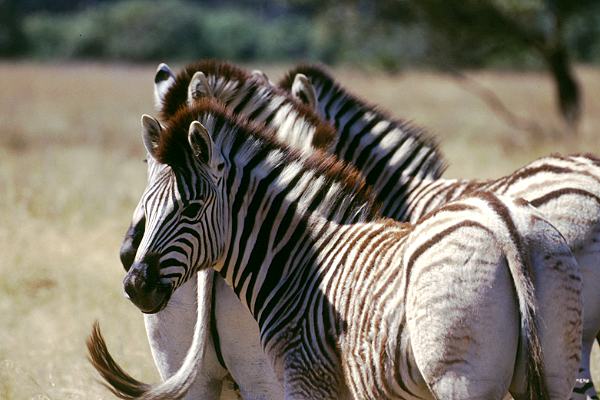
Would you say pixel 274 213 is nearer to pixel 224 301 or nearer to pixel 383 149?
pixel 224 301

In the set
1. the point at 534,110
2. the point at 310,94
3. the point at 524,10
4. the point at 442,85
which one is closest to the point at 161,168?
the point at 310,94

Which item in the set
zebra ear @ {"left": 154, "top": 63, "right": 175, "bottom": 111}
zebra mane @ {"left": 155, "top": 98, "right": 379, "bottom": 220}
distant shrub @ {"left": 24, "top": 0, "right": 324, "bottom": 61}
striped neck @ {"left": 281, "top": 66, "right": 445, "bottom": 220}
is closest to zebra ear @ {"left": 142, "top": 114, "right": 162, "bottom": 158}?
zebra mane @ {"left": 155, "top": 98, "right": 379, "bottom": 220}

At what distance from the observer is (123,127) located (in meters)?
23.8

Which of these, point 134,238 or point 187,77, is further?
point 187,77

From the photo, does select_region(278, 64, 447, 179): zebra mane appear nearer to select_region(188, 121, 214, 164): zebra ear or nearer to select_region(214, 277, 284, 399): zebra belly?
select_region(214, 277, 284, 399): zebra belly

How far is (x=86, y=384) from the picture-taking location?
20.4 feet

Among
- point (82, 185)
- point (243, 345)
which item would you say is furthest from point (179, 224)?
point (82, 185)

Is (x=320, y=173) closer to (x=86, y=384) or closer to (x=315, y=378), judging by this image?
(x=315, y=378)

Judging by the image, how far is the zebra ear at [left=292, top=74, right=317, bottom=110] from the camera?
6539 millimetres

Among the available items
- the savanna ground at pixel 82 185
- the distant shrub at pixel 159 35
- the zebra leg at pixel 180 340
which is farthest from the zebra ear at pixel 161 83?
the distant shrub at pixel 159 35

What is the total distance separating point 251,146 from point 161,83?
1.35m

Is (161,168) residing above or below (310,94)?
below

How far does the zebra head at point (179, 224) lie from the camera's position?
4.03 metres

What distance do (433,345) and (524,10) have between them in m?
16.1
